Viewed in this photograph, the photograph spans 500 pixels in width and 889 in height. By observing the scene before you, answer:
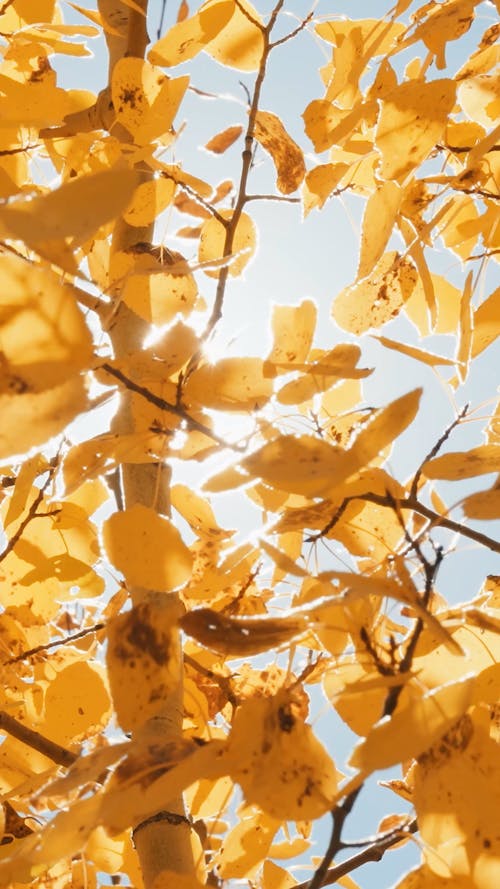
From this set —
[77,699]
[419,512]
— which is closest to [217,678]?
[77,699]

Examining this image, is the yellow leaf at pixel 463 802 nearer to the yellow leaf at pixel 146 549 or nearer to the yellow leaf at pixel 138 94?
the yellow leaf at pixel 146 549

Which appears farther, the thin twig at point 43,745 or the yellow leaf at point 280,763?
the thin twig at point 43,745

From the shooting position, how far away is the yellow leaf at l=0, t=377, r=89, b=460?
1.50 feet

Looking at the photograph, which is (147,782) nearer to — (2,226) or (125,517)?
(125,517)

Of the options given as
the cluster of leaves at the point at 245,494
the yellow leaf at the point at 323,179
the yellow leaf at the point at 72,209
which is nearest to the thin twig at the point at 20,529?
the cluster of leaves at the point at 245,494

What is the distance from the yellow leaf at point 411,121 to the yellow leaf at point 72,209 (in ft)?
1.27

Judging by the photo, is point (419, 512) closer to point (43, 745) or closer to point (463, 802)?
point (463, 802)

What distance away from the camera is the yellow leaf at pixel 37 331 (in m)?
0.45

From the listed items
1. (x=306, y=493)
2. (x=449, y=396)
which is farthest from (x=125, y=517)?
(x=449, y=396)

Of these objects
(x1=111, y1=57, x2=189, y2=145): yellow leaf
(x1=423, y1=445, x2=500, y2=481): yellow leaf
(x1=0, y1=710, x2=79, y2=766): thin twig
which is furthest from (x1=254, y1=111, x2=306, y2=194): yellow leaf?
(x1=0, y1=710, x2=79, y2=766): thin twig

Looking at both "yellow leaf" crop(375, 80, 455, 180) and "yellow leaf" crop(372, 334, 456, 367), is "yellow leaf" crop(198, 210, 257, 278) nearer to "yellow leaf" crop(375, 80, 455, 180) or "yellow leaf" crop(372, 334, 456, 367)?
"yellow leaf" crop(375, 80, 455, 180)

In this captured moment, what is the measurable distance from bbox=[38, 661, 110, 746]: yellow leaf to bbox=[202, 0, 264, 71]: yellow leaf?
2.04 ft

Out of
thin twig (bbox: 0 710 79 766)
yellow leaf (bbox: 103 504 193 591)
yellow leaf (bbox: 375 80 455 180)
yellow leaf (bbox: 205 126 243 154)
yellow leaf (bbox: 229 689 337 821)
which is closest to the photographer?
yellow leaf (bbox: 229 689 337 821)

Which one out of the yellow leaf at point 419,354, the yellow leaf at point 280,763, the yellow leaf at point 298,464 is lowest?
the yellow leaf at point 280,763
